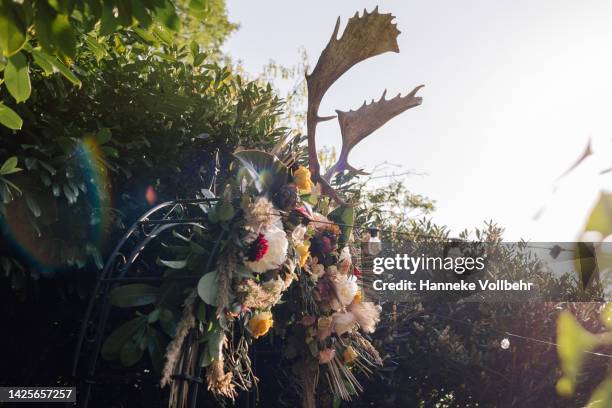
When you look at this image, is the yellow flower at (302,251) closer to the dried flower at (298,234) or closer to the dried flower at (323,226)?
the dried flower at (298,234)

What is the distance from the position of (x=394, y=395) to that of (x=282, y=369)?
1085 mm

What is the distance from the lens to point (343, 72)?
10.9 ft

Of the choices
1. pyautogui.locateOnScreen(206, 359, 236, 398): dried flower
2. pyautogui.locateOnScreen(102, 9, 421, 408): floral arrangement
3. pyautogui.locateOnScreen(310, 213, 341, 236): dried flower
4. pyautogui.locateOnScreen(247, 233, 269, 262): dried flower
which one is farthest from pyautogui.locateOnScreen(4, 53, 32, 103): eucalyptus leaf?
pyautogui.locateOnScreen(310, 213, 341, 236): dried flower

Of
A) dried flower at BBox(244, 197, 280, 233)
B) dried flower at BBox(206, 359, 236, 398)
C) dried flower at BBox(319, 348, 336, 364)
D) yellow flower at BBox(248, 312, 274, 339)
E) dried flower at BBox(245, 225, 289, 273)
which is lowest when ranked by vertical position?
dried flower at BBox(206, 359, 236, 398)

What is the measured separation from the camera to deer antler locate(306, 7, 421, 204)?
10.6 ft

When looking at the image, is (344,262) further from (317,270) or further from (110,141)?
(110,141)

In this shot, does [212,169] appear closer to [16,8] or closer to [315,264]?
[315,264]

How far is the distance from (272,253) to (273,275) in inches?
5.6

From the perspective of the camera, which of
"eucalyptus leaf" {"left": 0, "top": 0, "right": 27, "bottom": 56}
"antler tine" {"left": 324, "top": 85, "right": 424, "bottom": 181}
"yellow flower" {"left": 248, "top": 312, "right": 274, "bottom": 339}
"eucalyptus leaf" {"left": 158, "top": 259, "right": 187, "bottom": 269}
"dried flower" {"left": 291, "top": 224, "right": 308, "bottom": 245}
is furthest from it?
"antler tine" {"left": 324, "top": 85, "right": 424, "bottom": 181}

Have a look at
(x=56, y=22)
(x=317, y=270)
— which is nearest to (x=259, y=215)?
(x=317, y=270)

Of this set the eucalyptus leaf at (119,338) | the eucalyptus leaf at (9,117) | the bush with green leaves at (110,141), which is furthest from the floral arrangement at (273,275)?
the eucalyptus leaf at (9,117)

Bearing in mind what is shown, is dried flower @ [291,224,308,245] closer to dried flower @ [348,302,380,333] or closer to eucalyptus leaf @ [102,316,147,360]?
dried flower @ [348,302,380,333]

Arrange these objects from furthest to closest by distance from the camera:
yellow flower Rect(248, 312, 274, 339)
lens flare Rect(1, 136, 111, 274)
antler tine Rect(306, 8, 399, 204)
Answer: antler tine Rect(306, 8, 399, 204) < lens flare Rect(1, 136, 111, 274) < yellow flower Rect(248, 312, 274, 339)

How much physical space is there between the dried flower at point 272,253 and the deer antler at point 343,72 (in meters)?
0.84
